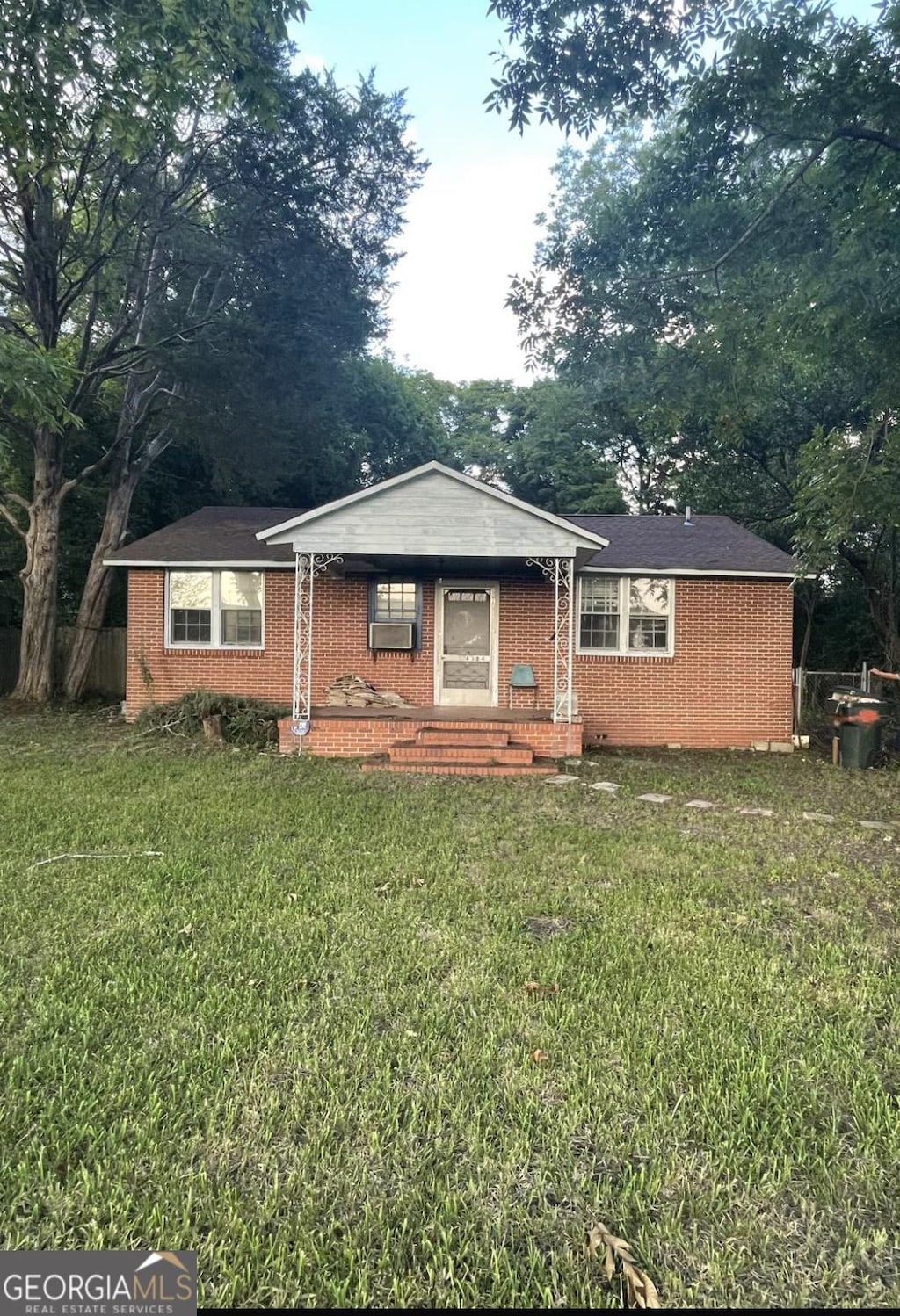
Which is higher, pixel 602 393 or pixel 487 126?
pixel 487 126

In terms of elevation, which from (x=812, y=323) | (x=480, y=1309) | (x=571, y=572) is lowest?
(x=480, y=1309)

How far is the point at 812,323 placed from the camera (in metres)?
9.02

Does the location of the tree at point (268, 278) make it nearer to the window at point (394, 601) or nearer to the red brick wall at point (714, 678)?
the window at point (394, 601)

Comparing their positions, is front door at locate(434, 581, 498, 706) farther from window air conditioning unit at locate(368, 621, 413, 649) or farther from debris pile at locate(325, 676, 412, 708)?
debris pile at locate(325, 676, 412, 708)

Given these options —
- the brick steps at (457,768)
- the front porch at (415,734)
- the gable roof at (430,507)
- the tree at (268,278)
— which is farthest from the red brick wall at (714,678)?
the tree at (268,278)

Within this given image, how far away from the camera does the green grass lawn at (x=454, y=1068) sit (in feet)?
5.82

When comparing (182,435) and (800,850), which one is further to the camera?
(182,435)

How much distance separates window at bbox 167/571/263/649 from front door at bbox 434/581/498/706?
3289 mm

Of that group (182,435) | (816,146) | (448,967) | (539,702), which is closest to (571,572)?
(539,702)

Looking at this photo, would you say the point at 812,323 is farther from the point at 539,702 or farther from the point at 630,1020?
the point at 630,1020

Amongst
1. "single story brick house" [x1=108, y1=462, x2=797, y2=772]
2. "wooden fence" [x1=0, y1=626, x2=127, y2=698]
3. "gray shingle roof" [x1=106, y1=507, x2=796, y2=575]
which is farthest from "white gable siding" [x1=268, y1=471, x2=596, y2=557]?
"wooden fence" [x1=0, y1=626, x2=127, y2=698]

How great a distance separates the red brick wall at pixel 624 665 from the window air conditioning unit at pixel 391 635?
0.23 meters

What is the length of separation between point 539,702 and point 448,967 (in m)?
8.25

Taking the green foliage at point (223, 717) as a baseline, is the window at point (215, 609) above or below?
above
